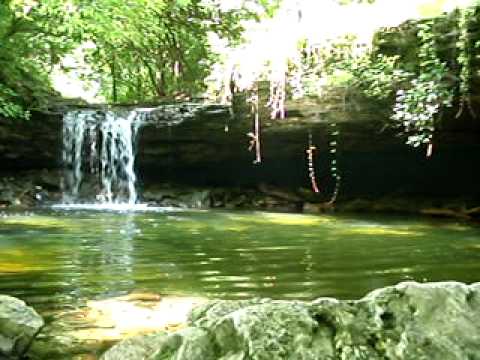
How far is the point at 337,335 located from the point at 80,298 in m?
3.19

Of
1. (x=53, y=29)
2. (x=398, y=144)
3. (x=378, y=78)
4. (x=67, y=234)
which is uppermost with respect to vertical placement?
(x=53, y=29)

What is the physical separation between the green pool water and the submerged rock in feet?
8.86

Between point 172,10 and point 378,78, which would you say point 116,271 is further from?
point 172,10

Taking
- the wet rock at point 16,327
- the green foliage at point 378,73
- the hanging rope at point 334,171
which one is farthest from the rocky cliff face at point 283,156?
the wet rock at point 16,327

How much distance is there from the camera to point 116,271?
618 centimetres

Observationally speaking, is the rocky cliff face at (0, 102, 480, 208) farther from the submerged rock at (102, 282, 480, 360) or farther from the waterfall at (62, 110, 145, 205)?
the submerged rock at (102, 282, 480, 360)

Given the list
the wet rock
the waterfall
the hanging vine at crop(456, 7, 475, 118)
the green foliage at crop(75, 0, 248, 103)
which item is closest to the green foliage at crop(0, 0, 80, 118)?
the green foliage at crop(75, 0, 248, 103)

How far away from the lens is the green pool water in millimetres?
5434

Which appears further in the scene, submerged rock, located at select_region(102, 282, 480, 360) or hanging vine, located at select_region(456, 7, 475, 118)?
hanging vine, located at select_region(456, 7, 475, 118)

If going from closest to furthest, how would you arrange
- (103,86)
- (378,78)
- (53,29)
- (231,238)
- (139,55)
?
1. (231,238)
2. (378,78)
3. (53,29)
4. (139,55)
5. (103,86)

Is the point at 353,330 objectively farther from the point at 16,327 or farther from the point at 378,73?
the point at 378,73

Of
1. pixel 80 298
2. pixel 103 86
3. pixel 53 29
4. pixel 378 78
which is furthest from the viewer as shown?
pixel 103 86

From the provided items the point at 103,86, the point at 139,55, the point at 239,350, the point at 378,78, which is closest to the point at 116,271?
the point at 239,350

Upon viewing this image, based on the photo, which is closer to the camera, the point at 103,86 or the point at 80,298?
the point at 80,298
